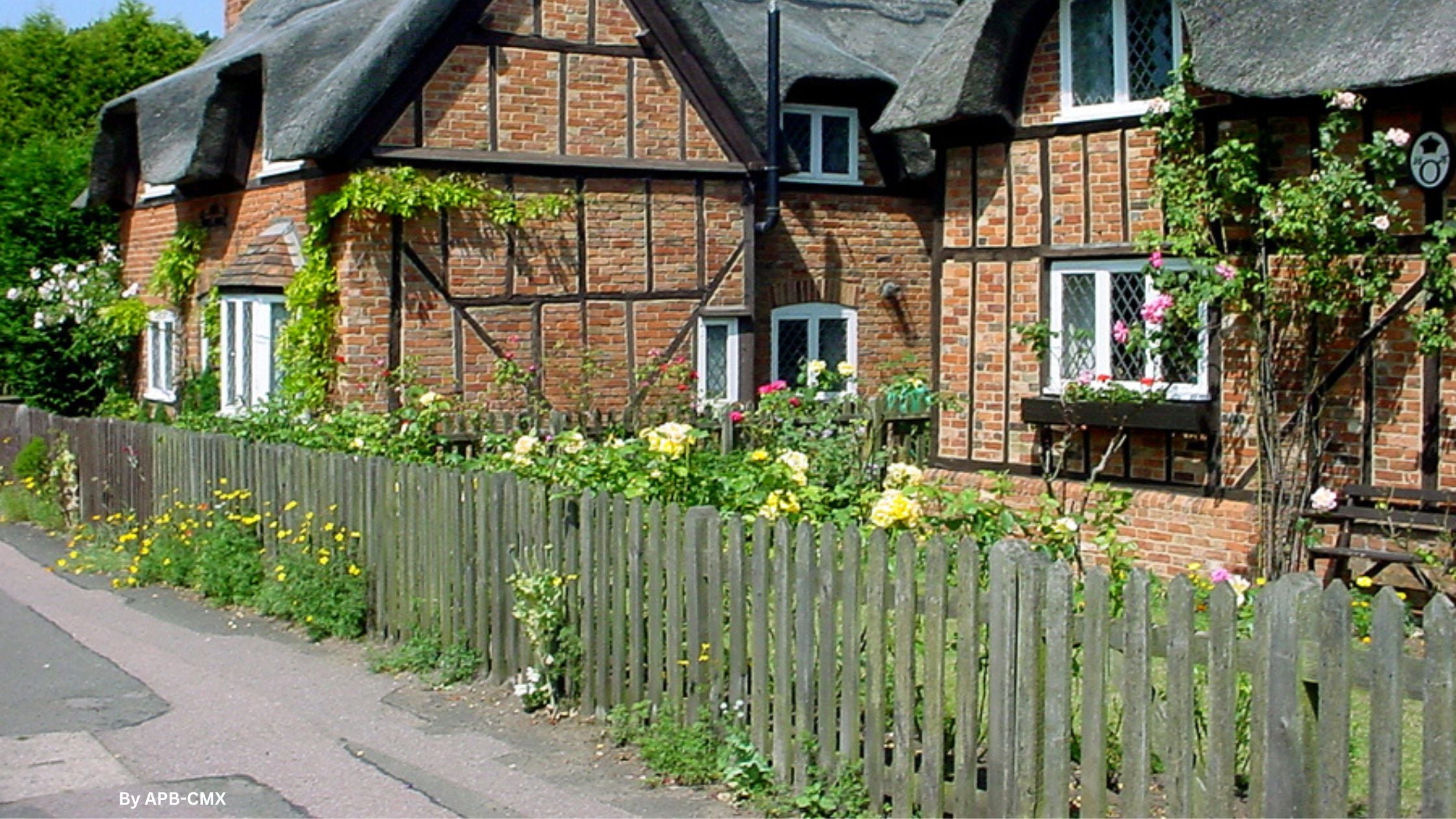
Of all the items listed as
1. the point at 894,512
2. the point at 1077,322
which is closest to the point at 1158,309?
the point at 1077,322

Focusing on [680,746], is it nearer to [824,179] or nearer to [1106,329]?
[1106,329]

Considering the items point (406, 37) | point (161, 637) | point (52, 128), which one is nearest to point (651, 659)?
point (161, 637)

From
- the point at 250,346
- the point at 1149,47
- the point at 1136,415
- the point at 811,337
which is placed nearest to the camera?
the point at 1136,415

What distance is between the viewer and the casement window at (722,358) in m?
17.1

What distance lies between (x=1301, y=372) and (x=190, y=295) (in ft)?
40.9

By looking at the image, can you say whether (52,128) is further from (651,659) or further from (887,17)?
(651,659)

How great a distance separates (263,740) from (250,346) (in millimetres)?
9608

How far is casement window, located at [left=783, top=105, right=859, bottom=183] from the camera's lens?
18.2 m

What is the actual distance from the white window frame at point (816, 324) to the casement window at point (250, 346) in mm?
5315

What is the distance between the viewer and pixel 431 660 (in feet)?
28.9

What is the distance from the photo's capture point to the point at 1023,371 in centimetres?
1302

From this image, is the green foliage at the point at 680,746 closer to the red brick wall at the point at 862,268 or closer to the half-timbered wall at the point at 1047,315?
the half-timbered wall at the point at 1047,315

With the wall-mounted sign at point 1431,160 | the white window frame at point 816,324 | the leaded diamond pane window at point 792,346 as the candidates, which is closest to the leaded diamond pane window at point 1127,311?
the wall-mounted sign at point 1431,160

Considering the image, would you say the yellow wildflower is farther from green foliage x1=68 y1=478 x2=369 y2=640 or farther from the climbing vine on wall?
the climbing vine on wall
